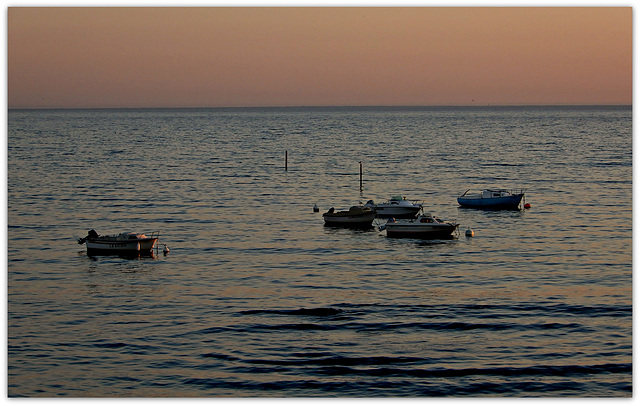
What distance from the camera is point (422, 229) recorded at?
232 ft

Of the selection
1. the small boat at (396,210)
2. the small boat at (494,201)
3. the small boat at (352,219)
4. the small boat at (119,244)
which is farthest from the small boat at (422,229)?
the small boat at (119,244)

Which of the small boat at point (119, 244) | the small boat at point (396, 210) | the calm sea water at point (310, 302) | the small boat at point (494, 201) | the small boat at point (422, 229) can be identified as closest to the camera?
the calm sea water at point (310, 302)

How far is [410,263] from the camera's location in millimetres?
59000

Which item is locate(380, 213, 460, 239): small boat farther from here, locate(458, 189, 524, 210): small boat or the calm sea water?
locate(458, 189, 524, 210): small boat

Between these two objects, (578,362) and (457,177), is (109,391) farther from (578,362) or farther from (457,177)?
(457,177)

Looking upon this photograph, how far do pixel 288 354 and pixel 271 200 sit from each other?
6083cm

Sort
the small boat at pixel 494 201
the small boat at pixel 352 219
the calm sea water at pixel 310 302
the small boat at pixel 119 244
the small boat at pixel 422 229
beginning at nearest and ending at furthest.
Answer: the calm sea water at pixel 310 302 < the small boat at pixel 119 244 < the small boat at pixel 422 229 < the small boat at pixel 352 219 < the small boat at pixel 494 201

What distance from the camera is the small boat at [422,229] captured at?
70438 mm

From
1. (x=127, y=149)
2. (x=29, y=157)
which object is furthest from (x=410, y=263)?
(x=127, y=149)

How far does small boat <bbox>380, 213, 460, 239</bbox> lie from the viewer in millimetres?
70438

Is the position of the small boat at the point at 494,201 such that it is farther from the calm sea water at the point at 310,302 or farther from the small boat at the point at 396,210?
the small boat at the point at 396,210

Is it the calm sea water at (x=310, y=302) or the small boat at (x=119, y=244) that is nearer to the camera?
the calm sea water at (x=310, y=302)

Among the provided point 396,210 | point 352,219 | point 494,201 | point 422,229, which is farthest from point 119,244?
point 494,201

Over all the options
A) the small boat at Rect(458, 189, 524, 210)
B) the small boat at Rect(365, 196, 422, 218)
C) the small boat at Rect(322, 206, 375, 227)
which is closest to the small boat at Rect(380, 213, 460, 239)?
the small boat at Rect(322, 206, 375, 227)
